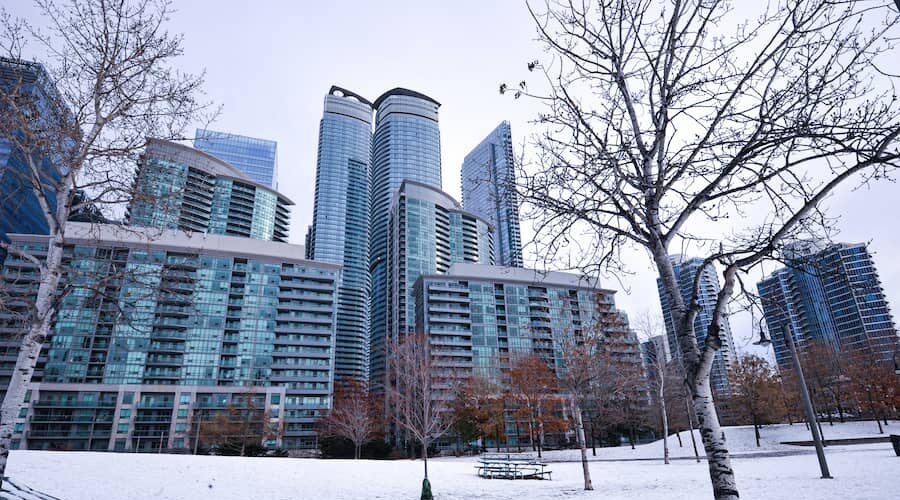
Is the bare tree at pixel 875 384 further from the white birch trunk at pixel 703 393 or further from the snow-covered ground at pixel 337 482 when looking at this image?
the white birch trunk at pixel 703 393

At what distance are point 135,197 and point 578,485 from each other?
19468 millimetres

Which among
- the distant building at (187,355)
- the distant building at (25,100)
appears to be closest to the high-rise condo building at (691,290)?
the distant building at (25,100)

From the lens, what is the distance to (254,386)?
83750mm

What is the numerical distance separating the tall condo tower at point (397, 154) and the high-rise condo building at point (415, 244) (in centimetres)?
2022

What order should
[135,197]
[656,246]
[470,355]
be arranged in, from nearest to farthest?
[656,246], [135,197], [470,355]

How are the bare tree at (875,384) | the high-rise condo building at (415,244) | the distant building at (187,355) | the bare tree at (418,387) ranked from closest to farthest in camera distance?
the bare tree at (418,387)
the bare tree at (875,384)
the distant building at (187,355)
the high-rise condo building at (415,244)

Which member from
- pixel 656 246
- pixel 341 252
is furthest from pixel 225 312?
pixel 341 252

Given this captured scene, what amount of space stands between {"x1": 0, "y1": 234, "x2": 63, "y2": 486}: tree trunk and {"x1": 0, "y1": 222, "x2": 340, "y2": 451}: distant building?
60771 millimetres

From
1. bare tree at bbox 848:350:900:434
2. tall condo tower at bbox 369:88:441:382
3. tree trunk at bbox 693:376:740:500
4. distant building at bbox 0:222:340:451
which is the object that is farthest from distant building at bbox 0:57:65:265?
tall condo tower at bbox 369:88:441:382

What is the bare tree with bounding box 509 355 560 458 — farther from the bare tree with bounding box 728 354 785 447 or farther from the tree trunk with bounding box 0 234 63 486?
the tree trunk with bounding box 0 234 63 486

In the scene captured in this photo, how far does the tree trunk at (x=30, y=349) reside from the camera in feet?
29.0

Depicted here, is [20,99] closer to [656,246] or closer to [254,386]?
[656,246]

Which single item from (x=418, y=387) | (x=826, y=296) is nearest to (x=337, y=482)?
(x=418, y=387)

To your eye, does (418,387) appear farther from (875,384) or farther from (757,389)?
(875,384)
